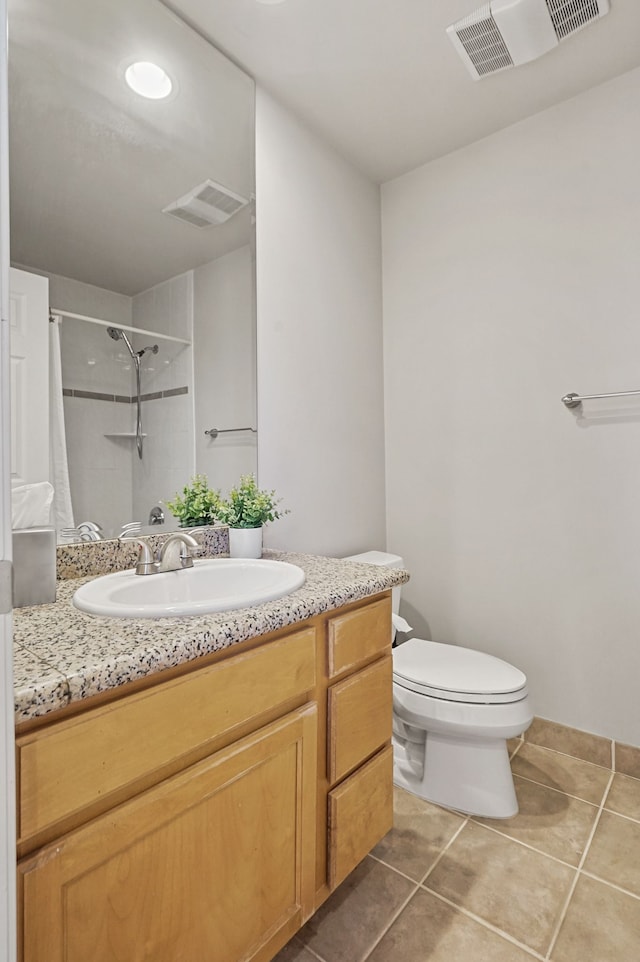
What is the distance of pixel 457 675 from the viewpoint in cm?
163

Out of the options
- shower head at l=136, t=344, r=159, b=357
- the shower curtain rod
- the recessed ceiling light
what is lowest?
shower head at l=136, t=344, r=159, b=357

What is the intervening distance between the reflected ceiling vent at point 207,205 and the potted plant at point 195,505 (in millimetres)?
828

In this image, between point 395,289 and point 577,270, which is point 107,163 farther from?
point 577,270

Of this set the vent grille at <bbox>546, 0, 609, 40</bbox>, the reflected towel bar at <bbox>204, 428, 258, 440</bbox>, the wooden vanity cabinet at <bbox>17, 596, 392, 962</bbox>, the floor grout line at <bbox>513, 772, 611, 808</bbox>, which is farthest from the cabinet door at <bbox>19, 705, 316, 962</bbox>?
the vent grille at <bbox>546, 0, 609, 40</bbox>

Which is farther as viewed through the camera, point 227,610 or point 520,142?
point 520,142

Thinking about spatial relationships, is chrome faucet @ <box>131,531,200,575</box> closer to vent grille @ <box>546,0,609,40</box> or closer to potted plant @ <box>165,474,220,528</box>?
potted plant @ <box>165,474,220,528</box>

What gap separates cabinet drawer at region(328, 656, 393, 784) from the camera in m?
1.15

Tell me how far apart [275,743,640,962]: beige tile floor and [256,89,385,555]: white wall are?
3.44ft

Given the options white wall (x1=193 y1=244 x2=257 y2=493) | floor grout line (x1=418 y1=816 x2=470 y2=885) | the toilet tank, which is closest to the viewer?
floor grout line (x1=418 y1=816 x2=470 y2=885)

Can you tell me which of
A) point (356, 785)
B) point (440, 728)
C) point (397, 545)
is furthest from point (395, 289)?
point (356, 785)

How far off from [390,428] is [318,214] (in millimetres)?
991

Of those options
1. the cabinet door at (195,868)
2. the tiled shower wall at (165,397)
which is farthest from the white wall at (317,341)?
the cabinet door at (195,868)

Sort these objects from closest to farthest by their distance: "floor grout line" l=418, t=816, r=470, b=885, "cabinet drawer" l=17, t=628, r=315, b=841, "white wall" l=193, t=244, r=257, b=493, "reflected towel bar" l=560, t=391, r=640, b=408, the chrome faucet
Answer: "cabinet drawer" l=17, t=628, r=315, b=841
the chrome faucet
"floor grout line" l=418, t=816, r=470, b=885
"white wall" l=193, t=244, r=257, b=493
"reflected towel bar" l=560, t=391, r=640, b=408

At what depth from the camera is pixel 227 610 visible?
37.4 inches
